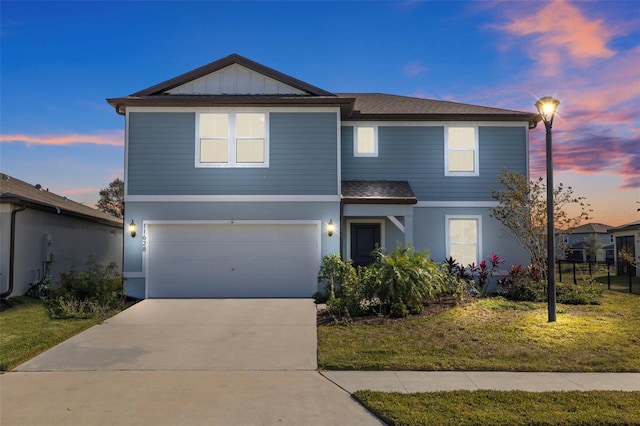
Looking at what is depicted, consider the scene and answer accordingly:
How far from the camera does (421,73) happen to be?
15578 mm

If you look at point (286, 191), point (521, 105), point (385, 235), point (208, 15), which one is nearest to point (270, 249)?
point (286, 191)

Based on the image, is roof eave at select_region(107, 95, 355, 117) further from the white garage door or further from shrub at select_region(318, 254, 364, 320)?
shrub at select_region(318, 254, 364, 320)

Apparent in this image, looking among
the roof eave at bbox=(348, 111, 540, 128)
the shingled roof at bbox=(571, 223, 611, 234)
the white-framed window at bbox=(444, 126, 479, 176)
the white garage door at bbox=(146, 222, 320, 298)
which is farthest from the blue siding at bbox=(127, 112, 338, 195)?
the shingled roof at bbox=(571, 223, 611, 234)

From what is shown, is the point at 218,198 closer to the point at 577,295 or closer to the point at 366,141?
the point at 366,141

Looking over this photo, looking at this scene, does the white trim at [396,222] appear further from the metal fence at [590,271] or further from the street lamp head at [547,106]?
the metal fence at [590,271]

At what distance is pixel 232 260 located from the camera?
1345cm

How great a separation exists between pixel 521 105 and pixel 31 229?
16.1 m

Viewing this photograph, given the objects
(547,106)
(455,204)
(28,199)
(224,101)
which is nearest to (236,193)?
(224,101)

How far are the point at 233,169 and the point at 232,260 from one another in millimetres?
2523

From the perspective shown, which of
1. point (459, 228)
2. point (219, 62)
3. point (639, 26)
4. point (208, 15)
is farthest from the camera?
point (459, 228)

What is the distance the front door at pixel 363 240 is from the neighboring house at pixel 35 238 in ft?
31.6

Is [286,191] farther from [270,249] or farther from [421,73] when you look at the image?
[421,73]

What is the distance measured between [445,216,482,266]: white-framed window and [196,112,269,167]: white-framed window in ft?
19.8

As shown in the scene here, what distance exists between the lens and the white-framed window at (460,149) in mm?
Answer: 15047
